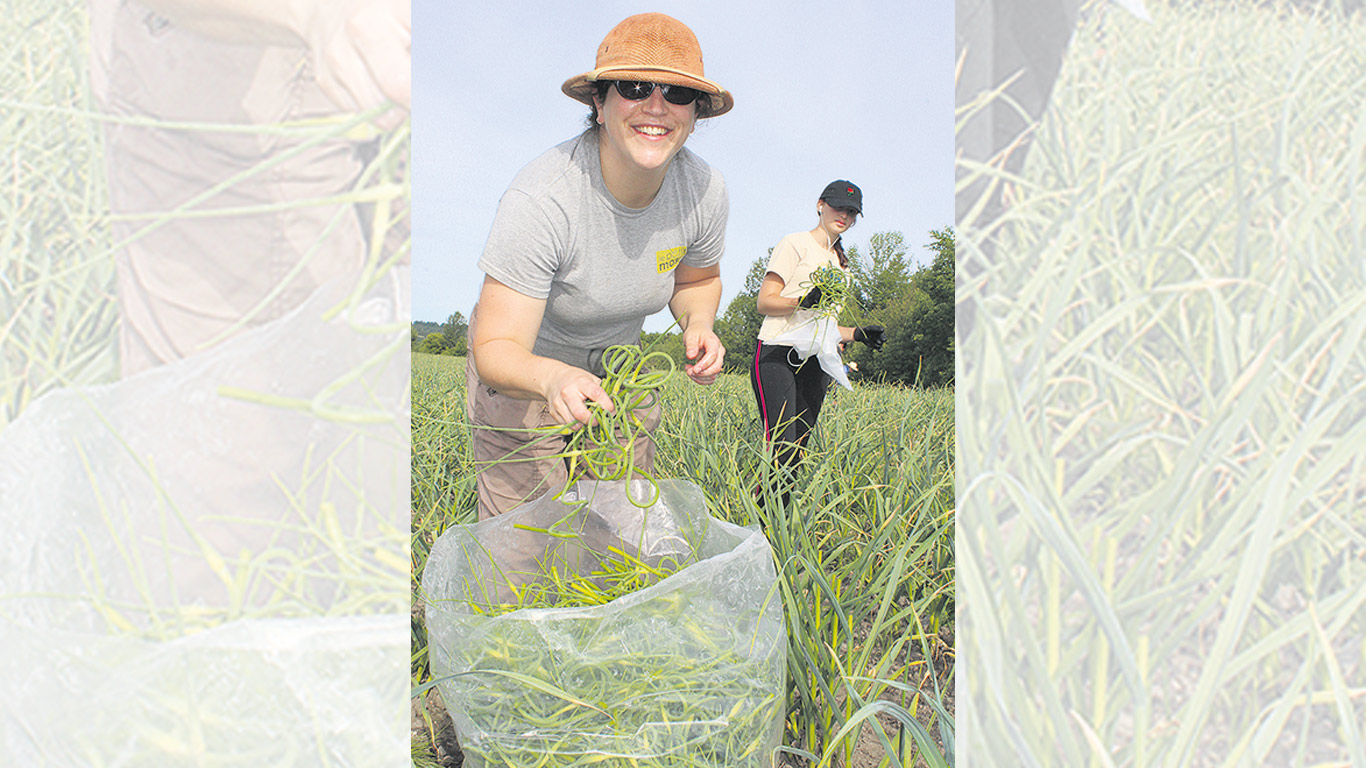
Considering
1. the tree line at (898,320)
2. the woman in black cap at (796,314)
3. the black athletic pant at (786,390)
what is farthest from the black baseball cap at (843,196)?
the tree line at (898,320)

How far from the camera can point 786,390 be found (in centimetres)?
229

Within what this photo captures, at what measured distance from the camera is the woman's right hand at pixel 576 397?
0.90 metres

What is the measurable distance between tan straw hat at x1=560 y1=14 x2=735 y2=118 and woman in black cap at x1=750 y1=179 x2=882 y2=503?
117 centimetres

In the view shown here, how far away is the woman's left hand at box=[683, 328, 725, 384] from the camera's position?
4.10ft

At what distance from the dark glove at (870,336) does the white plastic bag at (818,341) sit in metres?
0.32

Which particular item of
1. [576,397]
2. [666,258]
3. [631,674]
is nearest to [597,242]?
[666,258]

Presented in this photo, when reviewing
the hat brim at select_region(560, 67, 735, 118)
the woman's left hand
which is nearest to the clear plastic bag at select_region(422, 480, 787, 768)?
the woman's left hand

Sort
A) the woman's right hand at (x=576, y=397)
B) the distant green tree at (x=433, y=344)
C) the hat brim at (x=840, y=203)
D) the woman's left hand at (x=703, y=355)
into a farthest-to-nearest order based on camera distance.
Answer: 1. the distant green tree at (x=433, y=344)
2. the hat brim at (x=840, y=203)
3. the woman's left hand at (x=703, y=355)
4. the woman's right hand at (x=576, y=397)

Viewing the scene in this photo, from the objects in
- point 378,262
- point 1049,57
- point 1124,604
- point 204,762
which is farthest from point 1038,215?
point 204,762

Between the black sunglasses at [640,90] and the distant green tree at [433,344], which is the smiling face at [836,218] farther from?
the distant green tree at [433,344]

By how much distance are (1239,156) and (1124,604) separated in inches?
8.9

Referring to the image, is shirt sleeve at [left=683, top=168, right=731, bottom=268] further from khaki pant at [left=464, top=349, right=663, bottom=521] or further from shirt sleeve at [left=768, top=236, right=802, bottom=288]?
shirt sleeve at [left=768, top=236, right=802, bottom=288]

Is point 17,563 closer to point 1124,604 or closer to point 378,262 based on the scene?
point 378,262

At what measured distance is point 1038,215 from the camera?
36cm
